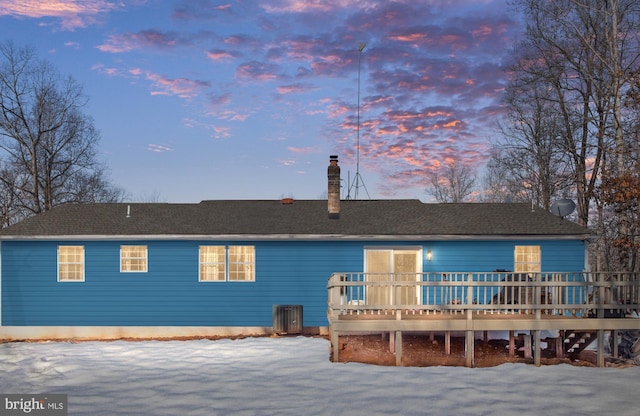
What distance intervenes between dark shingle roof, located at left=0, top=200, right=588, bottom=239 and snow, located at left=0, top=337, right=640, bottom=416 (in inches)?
189

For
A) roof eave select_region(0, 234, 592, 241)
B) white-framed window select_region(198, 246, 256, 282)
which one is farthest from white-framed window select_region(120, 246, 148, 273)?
white-framed window select_region(198, 246, 256, 282)

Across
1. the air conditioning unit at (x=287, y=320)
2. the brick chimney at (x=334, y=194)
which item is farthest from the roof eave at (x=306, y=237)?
the air conditioning unit at (x=287, y=320)

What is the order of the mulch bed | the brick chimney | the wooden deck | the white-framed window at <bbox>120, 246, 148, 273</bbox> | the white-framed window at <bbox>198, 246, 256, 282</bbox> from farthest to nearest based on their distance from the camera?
1. the brick chimney
2. the white-framed window at <bbox>120, 246, 148, 273</bbox>
3. the white-framed window at <bbox>198, 246, 256, 282</bbox>
4. the mulch bed
5. the wooden deck

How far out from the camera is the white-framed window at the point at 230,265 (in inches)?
746

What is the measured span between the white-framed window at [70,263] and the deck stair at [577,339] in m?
15.9

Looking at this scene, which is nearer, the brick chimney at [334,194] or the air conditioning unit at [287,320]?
the air conditioning unit at [287,320]

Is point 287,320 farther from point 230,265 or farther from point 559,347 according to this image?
point 559,347

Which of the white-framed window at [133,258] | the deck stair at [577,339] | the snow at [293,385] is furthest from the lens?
the white-framed window at [133,258]

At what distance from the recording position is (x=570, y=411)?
963cm

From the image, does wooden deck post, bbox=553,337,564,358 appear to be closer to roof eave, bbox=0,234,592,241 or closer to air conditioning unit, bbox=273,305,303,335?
roof eave, bbox=0,234,592,241

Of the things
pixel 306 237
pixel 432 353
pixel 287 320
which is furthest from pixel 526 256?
pixel 287 320

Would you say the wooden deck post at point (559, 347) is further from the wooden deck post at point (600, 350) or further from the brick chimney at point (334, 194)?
the brick chimney at point (334, 194)

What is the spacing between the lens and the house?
18.7 meters

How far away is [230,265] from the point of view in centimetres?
1902
